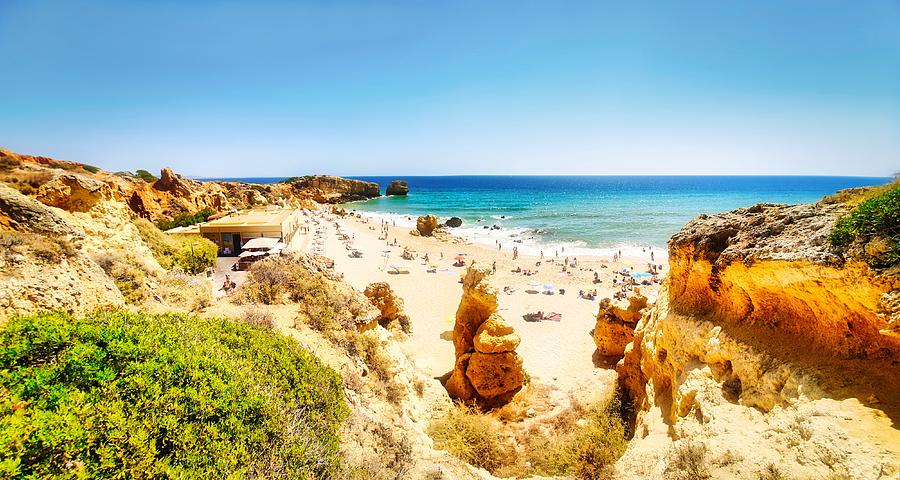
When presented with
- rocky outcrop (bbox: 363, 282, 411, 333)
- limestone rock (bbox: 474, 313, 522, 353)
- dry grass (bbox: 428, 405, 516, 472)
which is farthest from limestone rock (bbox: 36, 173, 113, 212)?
limestone rock (bbox: 474, 313, 522, 353)

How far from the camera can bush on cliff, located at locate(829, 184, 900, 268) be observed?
12.0 feet

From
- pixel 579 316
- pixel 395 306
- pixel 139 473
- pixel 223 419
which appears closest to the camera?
pixel 139 473

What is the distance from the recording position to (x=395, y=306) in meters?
13.5

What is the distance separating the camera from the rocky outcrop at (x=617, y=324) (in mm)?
12102

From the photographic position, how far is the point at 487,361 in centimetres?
989

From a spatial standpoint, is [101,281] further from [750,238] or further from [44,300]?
[750,238]

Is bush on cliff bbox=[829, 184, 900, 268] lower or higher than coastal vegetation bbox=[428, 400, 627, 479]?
higher

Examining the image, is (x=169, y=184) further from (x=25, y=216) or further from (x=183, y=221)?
(x=25, y=216)

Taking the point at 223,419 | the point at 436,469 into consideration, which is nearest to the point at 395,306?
the point at 436,469

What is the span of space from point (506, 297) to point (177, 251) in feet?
54.9

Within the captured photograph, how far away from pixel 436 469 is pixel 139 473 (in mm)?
3334

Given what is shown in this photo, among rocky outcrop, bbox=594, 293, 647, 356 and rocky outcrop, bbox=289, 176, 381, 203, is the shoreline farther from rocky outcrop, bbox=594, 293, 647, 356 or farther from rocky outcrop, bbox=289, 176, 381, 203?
rocky outcrop, bbox=289, 176, 381, 203

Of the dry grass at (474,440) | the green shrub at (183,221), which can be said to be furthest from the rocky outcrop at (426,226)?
the dry grass at (474,440)

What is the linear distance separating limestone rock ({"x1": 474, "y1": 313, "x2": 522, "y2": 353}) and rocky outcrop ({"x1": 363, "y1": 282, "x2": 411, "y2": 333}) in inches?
163
